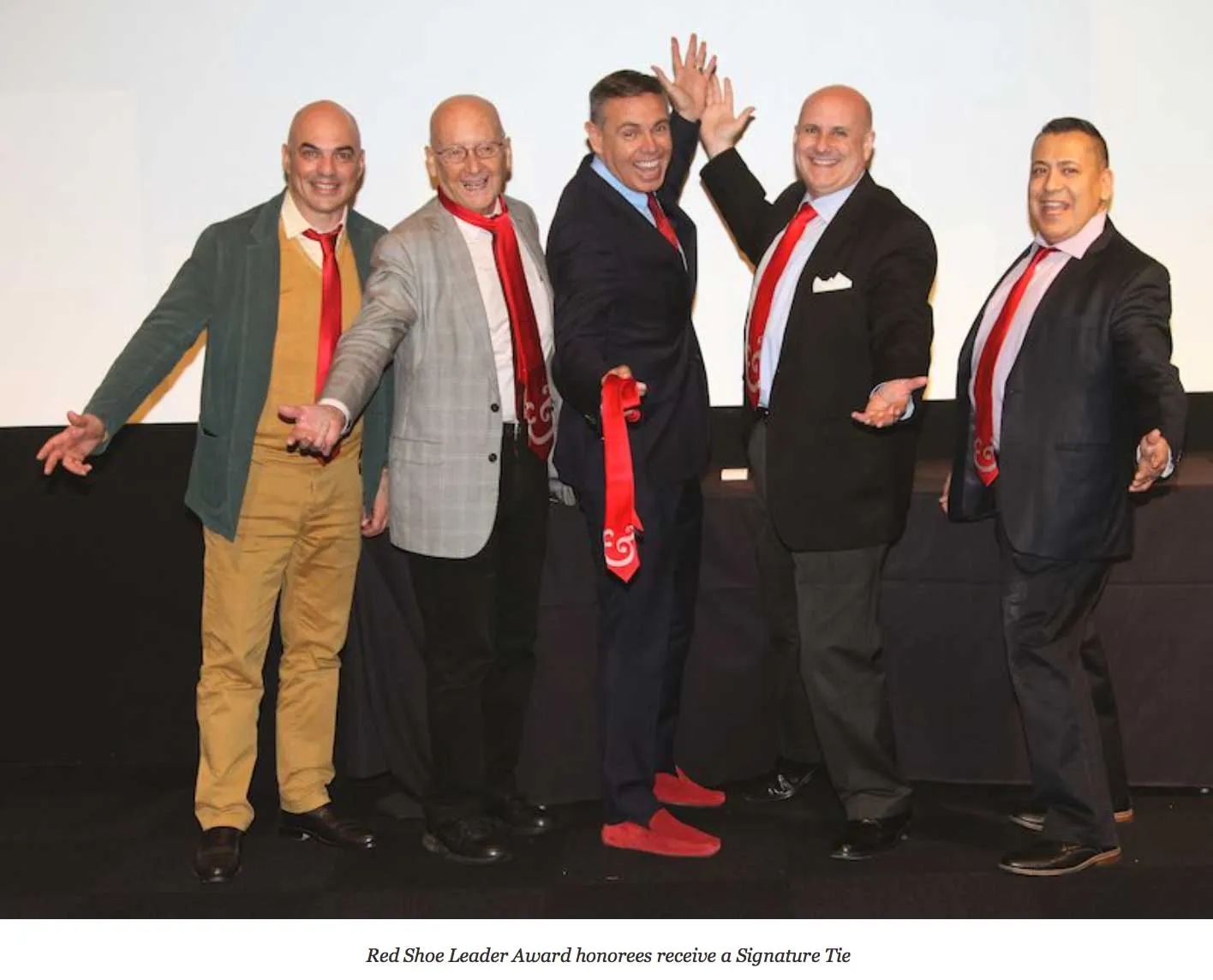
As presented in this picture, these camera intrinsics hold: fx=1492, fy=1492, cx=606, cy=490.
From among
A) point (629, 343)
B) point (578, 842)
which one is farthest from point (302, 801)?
point (629, 343)

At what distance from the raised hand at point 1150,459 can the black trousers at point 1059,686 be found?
0.21m

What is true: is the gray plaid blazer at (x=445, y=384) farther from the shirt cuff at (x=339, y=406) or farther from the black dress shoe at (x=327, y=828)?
the black dress shoe at (x=327, y=828)

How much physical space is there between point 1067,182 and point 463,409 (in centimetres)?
137

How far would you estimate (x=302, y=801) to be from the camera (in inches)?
139

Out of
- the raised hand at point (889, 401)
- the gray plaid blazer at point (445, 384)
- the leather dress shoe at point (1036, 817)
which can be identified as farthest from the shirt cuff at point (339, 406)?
the leather dress shoe at point (1036, 817)

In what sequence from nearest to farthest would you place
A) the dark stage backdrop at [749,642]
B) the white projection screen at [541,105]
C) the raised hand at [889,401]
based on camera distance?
the raised hand at [889,401] < the dark stage backdrop at [749,642] < the white projection screen at [541,105]

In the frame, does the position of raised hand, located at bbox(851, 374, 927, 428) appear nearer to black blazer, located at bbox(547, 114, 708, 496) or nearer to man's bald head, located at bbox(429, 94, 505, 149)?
Answer: black blazer, located at bbox(547, 114, 708, 496)

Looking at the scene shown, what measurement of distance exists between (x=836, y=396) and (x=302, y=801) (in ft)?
5.15

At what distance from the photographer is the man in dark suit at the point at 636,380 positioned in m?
3.19

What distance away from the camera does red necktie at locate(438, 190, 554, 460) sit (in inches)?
128

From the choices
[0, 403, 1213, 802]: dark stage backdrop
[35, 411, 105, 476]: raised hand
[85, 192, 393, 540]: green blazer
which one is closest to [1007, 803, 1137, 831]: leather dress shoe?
[0, 403, 1213, 802]: dark stage backdrop

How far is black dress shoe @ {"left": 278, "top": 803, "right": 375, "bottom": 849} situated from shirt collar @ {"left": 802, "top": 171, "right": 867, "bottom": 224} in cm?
176
